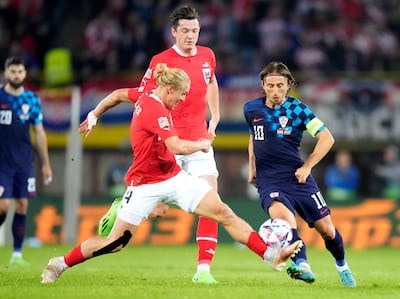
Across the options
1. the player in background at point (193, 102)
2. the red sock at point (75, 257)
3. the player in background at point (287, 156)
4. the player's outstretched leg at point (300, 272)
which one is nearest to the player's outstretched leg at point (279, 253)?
the player's outstretched leg at point (300, 272)

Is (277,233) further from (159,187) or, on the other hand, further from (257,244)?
(159,187)

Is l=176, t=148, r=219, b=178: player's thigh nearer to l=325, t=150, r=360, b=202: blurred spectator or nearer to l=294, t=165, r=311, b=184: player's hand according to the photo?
l=294, t=165, r=311, b=184: player's hand

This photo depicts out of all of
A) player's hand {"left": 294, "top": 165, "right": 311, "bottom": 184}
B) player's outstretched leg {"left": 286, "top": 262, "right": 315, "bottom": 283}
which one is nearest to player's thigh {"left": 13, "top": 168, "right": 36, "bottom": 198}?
player's hand {"left": 294, "top": 165, "right": 311, "bottom": 184}

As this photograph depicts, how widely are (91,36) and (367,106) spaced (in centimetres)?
777

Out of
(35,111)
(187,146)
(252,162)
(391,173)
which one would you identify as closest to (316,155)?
(252,162)

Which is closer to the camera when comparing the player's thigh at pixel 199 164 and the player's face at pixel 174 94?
the player's face at pixel 174 94

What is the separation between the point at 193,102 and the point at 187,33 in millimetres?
777

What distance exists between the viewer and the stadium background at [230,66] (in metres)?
26.3

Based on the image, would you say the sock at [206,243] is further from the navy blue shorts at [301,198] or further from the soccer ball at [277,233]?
the soccer ball at [277,233]

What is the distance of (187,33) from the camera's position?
490 inches

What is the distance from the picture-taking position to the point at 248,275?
1395 cm

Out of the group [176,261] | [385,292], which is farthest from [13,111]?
[385,292]

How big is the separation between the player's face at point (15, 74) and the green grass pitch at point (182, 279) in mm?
2634

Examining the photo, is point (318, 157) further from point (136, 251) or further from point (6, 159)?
point (136, 251)
